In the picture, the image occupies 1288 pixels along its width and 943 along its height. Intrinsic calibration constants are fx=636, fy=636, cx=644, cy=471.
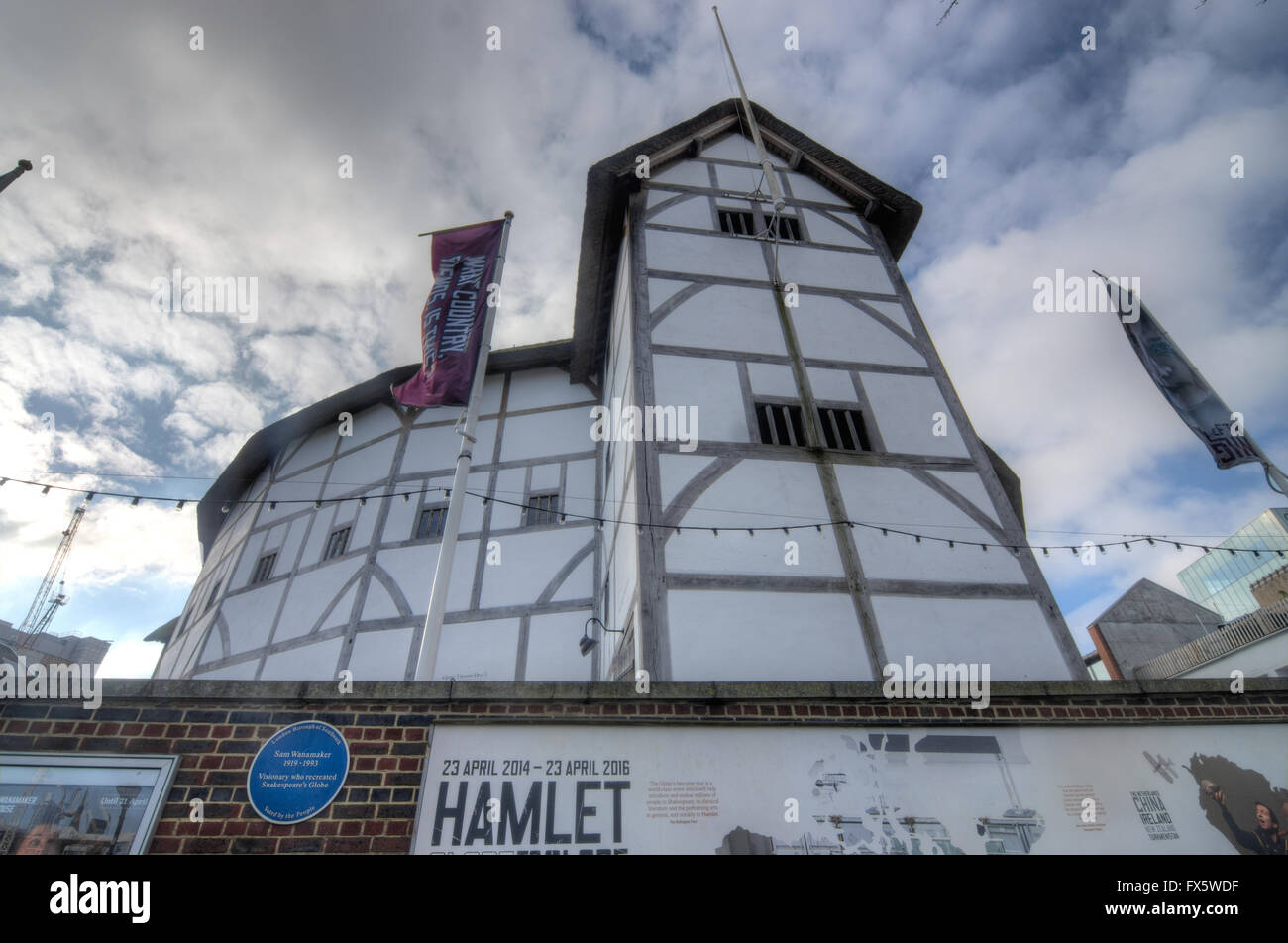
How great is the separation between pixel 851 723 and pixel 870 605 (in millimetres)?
2473

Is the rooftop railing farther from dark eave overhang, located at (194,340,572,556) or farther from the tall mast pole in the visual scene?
dark eave overhang, located at (194,340,572,556)

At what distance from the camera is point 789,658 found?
623 centimetres

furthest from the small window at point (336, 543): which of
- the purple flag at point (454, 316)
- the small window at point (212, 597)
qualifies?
the purple flag at point (454, 316)

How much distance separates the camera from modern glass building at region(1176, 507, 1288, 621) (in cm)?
3928

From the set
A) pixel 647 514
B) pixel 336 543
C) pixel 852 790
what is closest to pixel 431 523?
pixel 336 543

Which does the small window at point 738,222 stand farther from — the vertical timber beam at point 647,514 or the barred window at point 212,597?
the barred window at point 212,597

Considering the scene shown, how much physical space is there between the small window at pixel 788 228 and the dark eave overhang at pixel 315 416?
16.0 ft

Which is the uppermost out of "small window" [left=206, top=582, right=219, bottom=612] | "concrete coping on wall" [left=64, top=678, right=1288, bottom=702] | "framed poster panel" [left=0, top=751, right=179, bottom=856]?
"small window" [left=206, top=582, right=219, bottom=612]

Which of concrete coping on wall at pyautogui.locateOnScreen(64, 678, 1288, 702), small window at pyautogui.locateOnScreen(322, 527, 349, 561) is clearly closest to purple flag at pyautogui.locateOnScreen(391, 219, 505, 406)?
concrete coping on wall at pyautogui.locateOnScreen(64, 678, 1288, 702)

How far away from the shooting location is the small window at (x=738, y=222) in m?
11.1

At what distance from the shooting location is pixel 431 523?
11977mm

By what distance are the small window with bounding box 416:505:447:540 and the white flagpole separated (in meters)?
4.93
